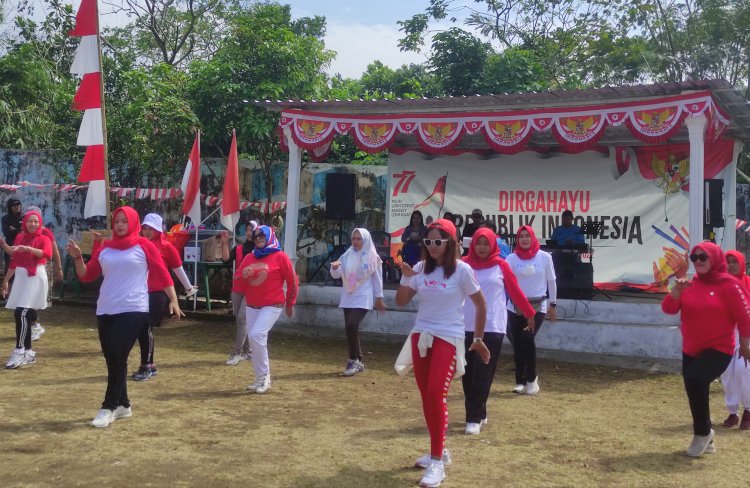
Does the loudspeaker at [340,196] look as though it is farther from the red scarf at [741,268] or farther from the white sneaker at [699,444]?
the white sneaker at [699,444]

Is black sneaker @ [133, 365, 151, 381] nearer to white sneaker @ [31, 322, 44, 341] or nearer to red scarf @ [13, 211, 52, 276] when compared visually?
red scarf @ [13, 211, 52, 276]

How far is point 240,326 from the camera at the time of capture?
968 cm

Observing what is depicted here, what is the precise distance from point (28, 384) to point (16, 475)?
10.4ft

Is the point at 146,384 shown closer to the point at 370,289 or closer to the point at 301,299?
the point at 370,289

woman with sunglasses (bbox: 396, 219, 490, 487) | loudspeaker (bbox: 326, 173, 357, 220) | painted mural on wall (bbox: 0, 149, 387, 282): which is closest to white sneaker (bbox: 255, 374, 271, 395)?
woman with sunglasses (bbox: 396, 219, 490, 487)

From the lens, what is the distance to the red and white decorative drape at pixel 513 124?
33.1ft

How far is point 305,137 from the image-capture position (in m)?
12.4

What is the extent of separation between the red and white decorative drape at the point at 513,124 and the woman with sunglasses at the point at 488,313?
4.66m

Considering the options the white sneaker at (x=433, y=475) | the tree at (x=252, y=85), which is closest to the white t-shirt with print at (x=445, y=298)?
the white sneaker at (x=433, y=475)

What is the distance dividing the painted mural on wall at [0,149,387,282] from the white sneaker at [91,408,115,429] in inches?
377

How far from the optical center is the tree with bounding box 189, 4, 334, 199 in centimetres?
1600

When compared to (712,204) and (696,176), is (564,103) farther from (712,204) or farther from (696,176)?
(712,204)

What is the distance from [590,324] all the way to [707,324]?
4.71 m

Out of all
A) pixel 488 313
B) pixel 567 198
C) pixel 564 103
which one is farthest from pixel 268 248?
pixel 567 198
